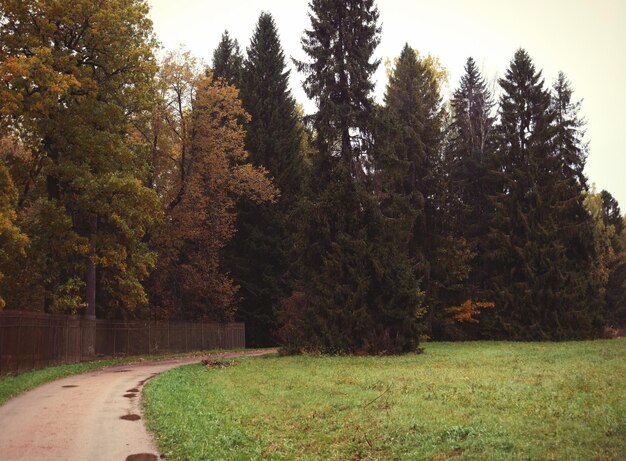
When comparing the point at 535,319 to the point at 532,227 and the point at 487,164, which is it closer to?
the point at 532,227

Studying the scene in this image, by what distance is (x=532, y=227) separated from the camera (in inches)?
1626

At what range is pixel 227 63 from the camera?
5356 cm

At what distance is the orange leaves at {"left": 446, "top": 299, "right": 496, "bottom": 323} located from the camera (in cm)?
4181

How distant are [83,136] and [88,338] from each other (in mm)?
9515

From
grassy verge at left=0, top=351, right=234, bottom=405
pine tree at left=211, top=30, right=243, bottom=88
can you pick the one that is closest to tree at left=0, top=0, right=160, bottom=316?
grassy verge at left=0, top=351, right=234, bottom=405

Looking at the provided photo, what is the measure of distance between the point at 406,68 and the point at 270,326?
24182mm

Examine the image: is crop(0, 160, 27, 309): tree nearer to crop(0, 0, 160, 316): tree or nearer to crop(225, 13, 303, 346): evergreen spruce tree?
crop(0, 0, 160, 316): tree

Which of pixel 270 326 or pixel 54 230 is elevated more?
pixel 54 230

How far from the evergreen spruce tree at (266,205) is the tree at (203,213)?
14.1ft

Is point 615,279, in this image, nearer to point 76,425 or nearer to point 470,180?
point 470,180

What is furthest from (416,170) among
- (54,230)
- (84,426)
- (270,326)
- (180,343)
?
(84,426)

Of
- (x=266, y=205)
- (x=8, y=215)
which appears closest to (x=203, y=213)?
(x=266, y=205)

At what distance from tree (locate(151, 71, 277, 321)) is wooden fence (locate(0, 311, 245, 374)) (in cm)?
230

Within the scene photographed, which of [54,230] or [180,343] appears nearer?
[54,230]
